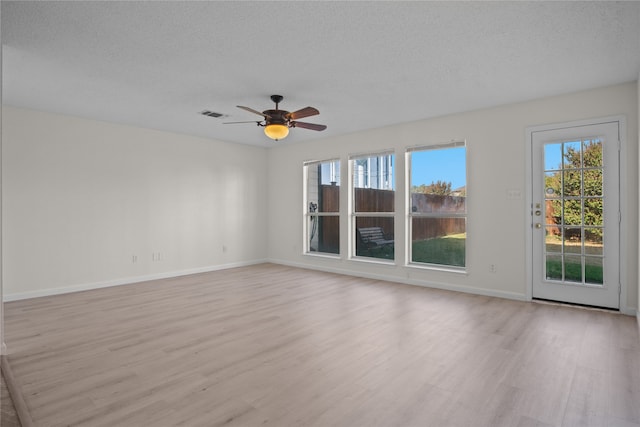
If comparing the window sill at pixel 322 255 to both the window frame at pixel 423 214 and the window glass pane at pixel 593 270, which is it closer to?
the window frame at pixel 423 214

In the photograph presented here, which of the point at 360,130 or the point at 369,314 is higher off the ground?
the point at 360,130

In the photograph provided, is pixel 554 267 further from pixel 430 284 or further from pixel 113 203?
pixel 113 203

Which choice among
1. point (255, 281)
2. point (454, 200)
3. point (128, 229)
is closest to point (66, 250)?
point (128, 229)

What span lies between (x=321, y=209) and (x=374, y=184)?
1367mm

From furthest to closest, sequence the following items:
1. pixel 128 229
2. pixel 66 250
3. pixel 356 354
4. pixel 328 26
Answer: pixel 128 229 → pixel 66 250 → pixel 356 354 → pixel 328 26

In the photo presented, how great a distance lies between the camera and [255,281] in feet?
18.7

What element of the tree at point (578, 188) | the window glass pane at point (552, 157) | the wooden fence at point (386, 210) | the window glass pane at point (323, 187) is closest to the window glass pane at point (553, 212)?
the tree at point (578, 188)

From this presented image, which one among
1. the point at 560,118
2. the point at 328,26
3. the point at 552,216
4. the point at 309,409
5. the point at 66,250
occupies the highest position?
the point at 328,26

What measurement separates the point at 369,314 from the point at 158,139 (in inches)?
179

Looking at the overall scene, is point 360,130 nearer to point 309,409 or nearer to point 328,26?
point 328,26

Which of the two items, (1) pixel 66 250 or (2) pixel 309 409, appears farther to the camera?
(1) pixel 66 250

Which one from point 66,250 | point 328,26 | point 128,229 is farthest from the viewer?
point 128,229

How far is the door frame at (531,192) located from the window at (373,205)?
1.98m

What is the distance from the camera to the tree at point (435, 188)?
5.36 meters
